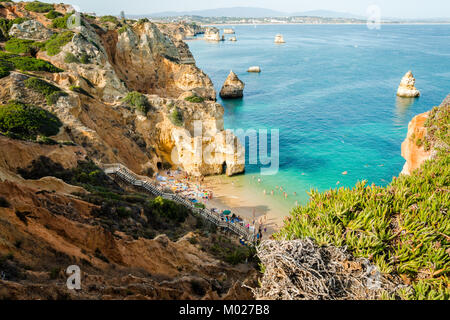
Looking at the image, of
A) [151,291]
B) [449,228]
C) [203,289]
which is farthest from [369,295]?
[151,291]

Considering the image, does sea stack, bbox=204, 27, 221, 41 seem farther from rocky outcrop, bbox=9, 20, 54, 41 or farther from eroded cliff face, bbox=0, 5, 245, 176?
rocky outcrop, bbox=9, 20, 54, 41

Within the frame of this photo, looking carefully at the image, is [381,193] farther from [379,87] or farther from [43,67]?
[379,87]

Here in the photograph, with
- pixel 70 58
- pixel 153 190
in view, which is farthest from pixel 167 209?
pixel 70 58

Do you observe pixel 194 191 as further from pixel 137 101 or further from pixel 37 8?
pixel 37 8

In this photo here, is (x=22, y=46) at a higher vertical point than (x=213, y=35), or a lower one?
lower

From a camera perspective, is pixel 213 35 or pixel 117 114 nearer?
pixel 117 114
